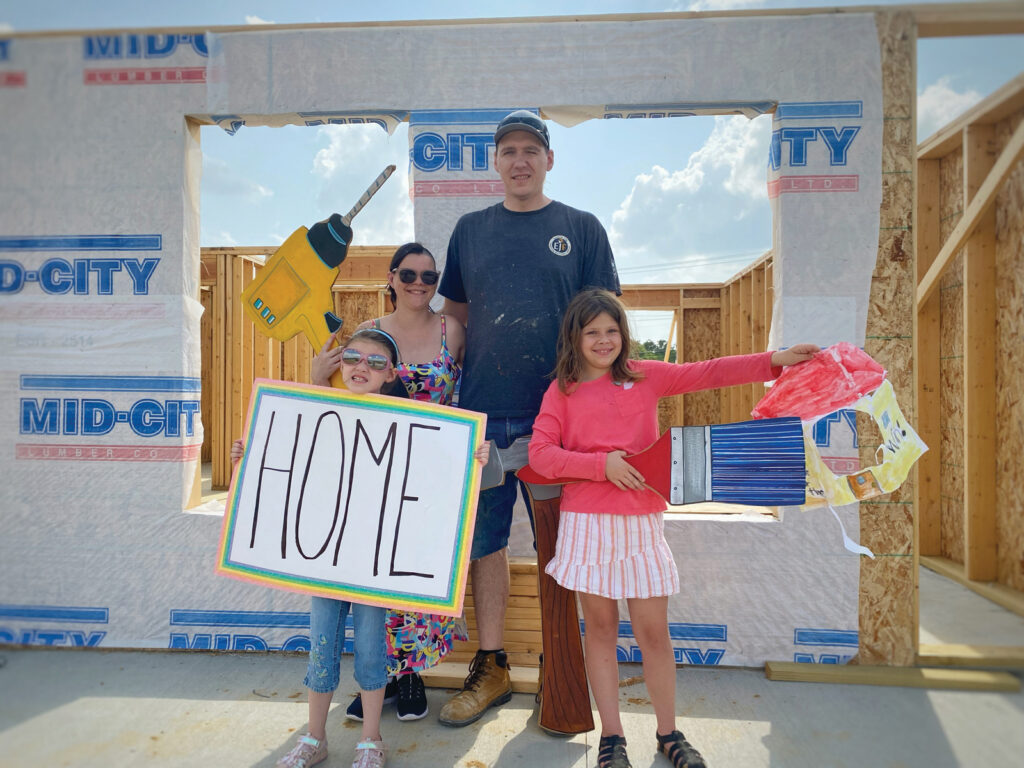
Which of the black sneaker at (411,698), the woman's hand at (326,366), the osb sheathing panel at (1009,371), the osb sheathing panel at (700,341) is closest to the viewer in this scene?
the woman's hand at (326,366)

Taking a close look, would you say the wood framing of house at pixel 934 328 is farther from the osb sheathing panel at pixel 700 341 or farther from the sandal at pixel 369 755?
the sandal at pixel 369 755

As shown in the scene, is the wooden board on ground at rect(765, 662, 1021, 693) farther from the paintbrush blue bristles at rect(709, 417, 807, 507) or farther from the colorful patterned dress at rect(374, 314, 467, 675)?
the colorful patterned dress at rect(374, 314, 467, 675)

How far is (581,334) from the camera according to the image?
2.19 metres

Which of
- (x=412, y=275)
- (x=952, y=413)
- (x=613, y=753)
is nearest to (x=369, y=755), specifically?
(x=613, y=753)

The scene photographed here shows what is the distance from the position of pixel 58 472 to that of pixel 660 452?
3.12 m

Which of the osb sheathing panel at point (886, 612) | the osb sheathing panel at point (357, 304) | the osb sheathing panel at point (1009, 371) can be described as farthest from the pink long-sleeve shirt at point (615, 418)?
the osb sheathing panel at point (357, 304)

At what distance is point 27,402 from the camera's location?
10.6 feet

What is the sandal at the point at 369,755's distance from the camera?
6.97ft

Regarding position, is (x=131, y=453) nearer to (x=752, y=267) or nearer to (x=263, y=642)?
(x=263, y=642)

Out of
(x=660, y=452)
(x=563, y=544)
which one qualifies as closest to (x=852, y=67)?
(x=660, y=452)

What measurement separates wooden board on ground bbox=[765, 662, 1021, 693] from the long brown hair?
72.0 inches

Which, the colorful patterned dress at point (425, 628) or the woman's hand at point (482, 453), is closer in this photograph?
the woman's hand at point (482, 453)

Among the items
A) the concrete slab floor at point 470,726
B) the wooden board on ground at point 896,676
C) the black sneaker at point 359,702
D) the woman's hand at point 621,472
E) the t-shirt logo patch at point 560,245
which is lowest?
the concrete slab floor at point 470,726

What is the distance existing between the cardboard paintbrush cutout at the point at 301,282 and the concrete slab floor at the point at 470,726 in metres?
1.64
